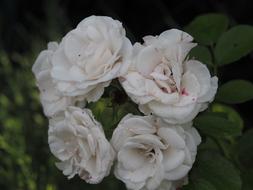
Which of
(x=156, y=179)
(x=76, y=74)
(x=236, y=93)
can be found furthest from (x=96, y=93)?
(x=236, y=93)

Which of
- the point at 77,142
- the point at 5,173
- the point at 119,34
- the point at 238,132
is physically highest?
the point at 119,34

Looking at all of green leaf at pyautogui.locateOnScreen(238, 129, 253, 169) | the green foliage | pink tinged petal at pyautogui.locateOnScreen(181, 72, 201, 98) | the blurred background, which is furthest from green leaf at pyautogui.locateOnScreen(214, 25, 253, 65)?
the blurred background

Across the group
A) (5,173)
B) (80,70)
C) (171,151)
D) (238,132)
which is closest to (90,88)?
(80,70)

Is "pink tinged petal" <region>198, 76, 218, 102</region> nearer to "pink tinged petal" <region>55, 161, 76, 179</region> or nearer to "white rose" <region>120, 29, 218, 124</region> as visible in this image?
"white rose" <region>120, 29, 218, 124</region>

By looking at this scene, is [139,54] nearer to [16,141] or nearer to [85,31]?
[85,31]

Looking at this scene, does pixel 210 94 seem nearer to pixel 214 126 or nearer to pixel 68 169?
pixel 214 126

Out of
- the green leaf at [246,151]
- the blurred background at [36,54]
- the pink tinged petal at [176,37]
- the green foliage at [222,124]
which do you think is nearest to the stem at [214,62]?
the green foliage at [222,124]
